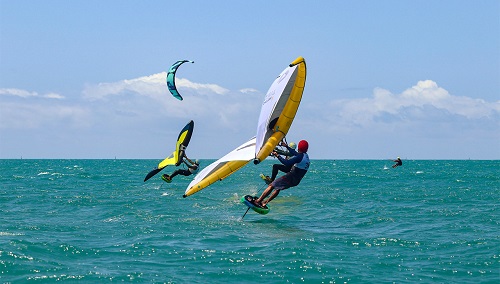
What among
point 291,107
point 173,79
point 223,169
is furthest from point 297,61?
point 173,79

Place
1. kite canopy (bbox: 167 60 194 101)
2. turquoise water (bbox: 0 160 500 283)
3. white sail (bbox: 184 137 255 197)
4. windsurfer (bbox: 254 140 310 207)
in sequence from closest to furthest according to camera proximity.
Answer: turquoise water (bbox: 0 160 500 283) < windsurfer (bbox: 254 140 310 207) < white sail (bbox: 184 137 255 197) < kite canopy (bbox: 167 60 194 101)

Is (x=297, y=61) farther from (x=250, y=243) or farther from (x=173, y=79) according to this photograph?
(x=173, y=79)

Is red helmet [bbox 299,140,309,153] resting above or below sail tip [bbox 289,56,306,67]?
below

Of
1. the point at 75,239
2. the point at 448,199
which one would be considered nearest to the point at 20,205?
the point at 75,239

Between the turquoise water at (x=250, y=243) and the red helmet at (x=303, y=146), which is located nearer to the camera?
the turquoise water at (x=250, y=243)

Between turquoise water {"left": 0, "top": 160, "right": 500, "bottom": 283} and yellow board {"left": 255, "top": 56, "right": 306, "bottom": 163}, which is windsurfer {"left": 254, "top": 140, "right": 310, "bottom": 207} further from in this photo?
turquoise water {"left": 0, "top": 160, "right": 500, "bottom": 283}

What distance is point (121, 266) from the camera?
11.7m

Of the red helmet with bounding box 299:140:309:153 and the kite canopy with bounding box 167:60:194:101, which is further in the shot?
the kite canopy with bounding box 167:60:194:101

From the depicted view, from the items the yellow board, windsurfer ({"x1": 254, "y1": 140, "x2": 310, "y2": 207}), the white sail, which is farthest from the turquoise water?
the yellow board

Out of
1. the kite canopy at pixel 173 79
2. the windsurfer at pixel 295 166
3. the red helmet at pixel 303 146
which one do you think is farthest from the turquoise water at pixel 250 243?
the kite canopy at pixel 173 79

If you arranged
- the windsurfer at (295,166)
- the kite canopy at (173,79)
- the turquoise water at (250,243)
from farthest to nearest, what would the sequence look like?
the kite canopy at (173,79), the windsurfer at (295,166), the turquoise water at (250,243)

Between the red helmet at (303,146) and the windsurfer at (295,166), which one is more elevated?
the red helmet at (303,146)

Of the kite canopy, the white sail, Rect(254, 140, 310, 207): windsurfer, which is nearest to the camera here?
Rect(254, 140, 310, 207): windsurfer

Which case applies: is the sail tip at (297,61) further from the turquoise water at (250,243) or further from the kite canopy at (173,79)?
the kite canopy at (173,79)
